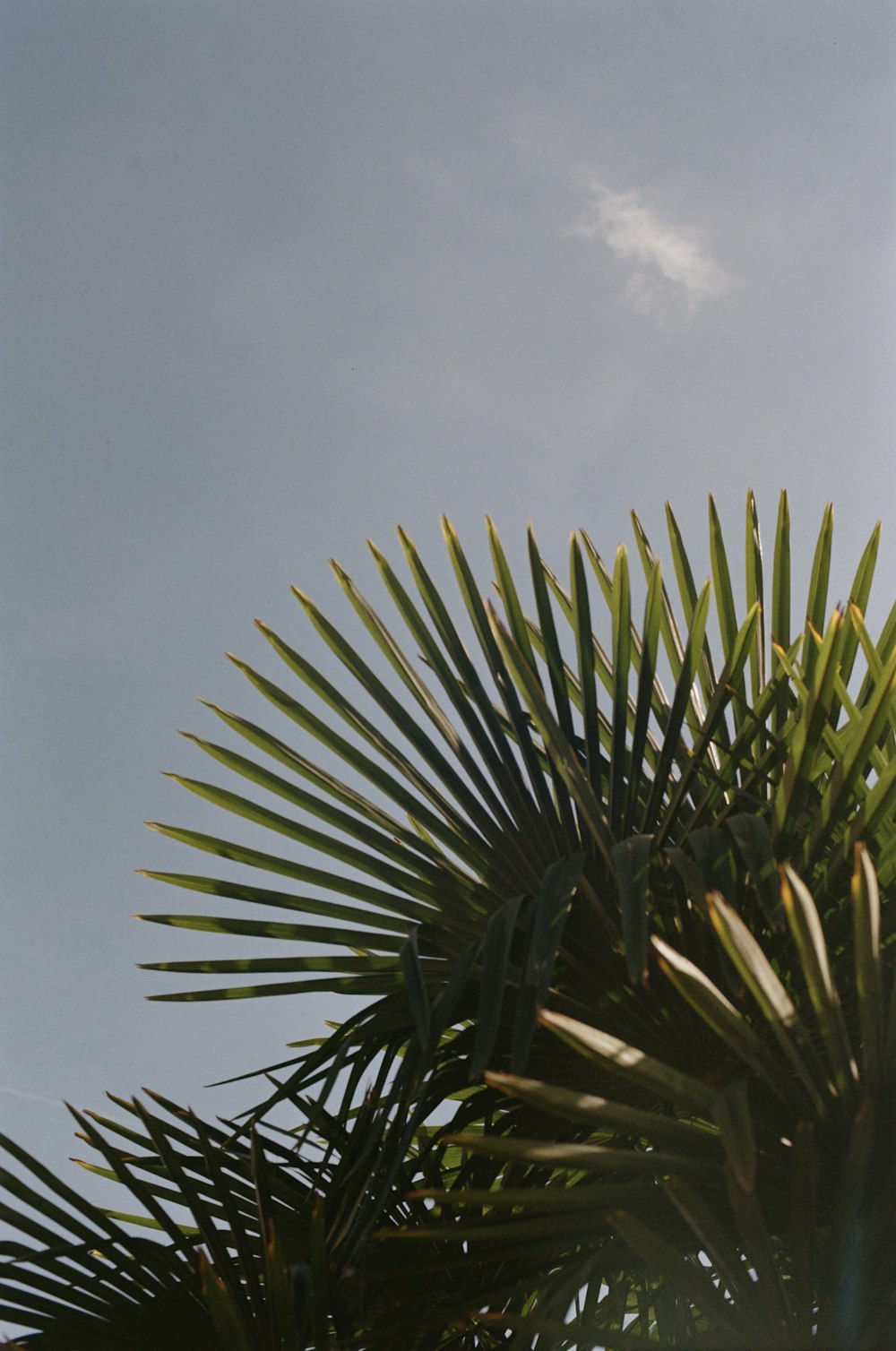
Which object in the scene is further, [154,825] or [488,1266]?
[154,825]

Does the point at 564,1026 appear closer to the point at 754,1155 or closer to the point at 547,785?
the point at 754,1155

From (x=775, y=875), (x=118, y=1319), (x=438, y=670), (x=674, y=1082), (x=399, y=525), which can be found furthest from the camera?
(x=399, y=525)

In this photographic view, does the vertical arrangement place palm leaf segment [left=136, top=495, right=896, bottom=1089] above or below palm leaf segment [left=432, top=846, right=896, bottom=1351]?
above

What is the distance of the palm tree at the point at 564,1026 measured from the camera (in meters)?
1.07

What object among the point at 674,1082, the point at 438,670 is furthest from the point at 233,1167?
the point at 674,1082

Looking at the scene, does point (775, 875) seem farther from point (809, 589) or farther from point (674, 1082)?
point (809, 589)

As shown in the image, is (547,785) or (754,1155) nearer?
(754,1155)

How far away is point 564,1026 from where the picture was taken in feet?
3.27

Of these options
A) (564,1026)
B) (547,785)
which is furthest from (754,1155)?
(547,785)

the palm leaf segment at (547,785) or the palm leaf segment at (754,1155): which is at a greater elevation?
the palm leaf segment at (547,785)

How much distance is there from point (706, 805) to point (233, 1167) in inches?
38.2

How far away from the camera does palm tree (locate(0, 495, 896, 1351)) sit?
3.51ft

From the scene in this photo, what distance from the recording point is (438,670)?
2.17 metres

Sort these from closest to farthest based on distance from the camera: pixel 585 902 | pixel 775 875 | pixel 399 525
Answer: pixel 775 875, pixel 585 902, pixel 399 525
